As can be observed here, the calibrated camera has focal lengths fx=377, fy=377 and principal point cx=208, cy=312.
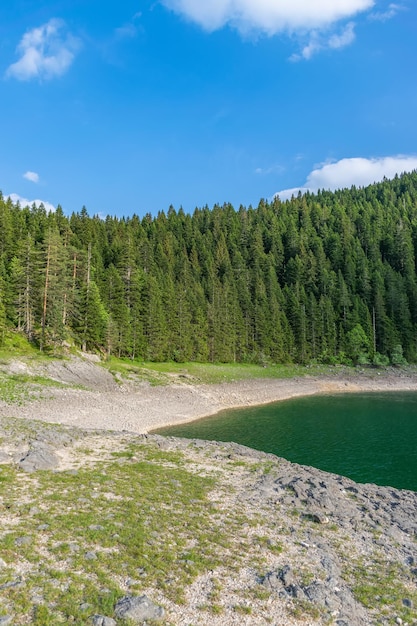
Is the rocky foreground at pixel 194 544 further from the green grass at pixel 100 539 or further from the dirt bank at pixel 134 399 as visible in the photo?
the dirt bank at pixel 134 399

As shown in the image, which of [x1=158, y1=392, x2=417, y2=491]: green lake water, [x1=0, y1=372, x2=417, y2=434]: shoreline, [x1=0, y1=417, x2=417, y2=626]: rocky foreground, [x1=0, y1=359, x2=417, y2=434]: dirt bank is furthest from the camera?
[x1=0, y1=359, x2=417, y2=434]: dirt bank

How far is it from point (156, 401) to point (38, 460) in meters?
28.8

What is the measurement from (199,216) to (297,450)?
13819 cm

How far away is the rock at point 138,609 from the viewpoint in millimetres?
9352

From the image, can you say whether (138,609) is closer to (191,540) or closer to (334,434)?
(191,540)

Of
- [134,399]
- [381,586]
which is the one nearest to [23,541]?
[381,586]

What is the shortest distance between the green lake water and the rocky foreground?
7.52 m

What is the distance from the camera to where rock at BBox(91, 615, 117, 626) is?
892 cm

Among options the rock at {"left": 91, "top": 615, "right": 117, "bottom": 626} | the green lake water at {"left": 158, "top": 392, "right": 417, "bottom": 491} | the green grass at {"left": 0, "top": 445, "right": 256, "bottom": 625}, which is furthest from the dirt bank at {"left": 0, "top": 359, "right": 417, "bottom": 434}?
the rock at {"left": 91, "top": 615, "right": 117, "bottom": 626}

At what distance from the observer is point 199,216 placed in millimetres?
160625

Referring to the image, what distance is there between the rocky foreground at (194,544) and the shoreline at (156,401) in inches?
578

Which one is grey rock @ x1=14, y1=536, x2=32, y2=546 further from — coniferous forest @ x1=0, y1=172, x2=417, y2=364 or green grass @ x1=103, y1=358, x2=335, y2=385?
coniferous forest @ x1=0, y1=172, x2=417, y2=364

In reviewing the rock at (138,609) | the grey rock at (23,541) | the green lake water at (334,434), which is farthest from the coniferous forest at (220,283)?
the rock at (138,609)

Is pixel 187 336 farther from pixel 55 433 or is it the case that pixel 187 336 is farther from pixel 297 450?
pixel 55 433
